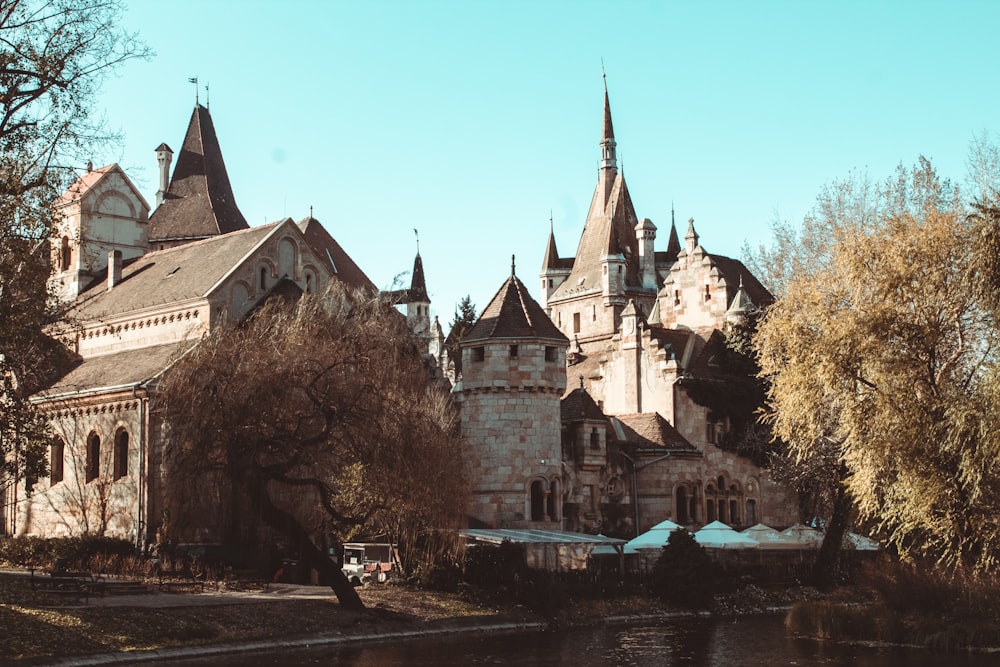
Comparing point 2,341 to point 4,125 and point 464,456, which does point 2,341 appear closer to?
Answer: point 4,125

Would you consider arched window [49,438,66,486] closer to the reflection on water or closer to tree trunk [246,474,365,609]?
tree trunk [246,474,365,609]

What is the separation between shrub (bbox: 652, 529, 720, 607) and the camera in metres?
36.2

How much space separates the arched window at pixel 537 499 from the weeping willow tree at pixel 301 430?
25.5ft

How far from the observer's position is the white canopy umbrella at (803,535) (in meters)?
42.5

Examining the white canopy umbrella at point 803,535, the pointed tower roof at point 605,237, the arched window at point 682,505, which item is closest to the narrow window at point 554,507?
the arched window at point 682,505

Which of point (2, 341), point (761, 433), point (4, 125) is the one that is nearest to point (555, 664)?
point (2, 341)

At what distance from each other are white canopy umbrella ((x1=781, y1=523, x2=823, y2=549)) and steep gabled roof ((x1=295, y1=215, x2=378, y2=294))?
24.4 meters

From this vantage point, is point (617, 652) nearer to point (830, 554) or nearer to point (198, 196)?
point (830, 554)

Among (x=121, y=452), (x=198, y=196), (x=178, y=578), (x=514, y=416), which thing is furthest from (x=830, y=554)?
(x=198, y=196)

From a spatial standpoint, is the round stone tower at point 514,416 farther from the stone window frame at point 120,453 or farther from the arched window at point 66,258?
the arched window at point 66,258

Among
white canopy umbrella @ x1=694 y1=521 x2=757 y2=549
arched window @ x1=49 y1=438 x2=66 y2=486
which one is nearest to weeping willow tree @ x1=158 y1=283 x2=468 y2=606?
white canopy umbrella @ x1=694 y1=521 x2=757 y2=549

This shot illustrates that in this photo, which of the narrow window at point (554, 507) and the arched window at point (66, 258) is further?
the arched window at point (66, 258)

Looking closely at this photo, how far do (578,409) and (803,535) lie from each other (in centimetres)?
907

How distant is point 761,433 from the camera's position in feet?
164
